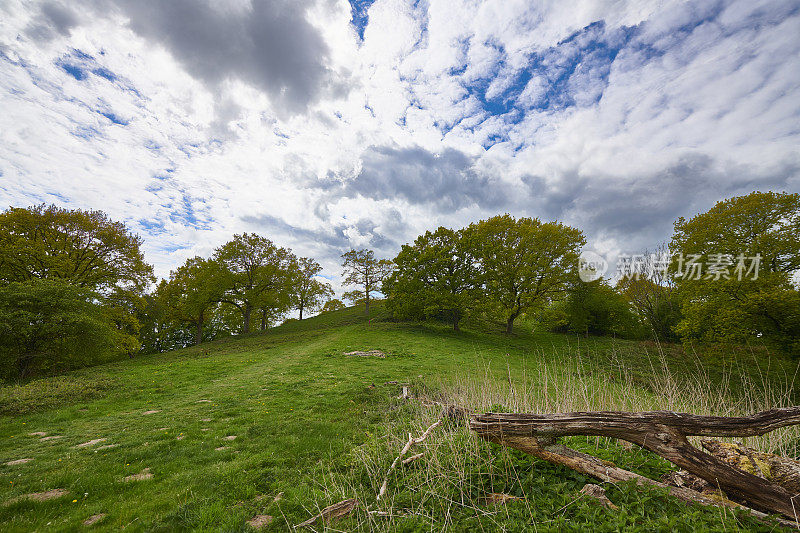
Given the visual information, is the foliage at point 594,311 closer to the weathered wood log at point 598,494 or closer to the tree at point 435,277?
the tree at point 435,277

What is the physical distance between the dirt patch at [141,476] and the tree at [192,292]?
3212 centimetres

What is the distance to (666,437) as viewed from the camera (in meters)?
3.53

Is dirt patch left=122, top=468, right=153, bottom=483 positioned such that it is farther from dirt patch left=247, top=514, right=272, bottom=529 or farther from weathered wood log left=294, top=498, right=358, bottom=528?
weathered wood log left=294, top=498, right=358, bottom=528

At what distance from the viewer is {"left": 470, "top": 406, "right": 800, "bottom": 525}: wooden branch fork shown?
309 centimetres

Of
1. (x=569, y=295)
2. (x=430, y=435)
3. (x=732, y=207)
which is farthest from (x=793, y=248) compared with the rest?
(x=430, y=435)

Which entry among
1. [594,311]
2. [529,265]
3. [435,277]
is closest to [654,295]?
[594,311]

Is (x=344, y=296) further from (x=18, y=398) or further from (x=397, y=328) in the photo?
(x=18, y=398)

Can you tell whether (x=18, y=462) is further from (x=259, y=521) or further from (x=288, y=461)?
(x=259, y=521)

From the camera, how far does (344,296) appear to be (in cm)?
4022

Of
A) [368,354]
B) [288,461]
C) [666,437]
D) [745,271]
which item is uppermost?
[745,271]

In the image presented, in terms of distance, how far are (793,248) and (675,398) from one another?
1585 centimetres

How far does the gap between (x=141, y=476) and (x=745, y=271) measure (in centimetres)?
2512

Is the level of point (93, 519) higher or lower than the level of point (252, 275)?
lower

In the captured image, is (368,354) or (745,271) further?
(368,354)
